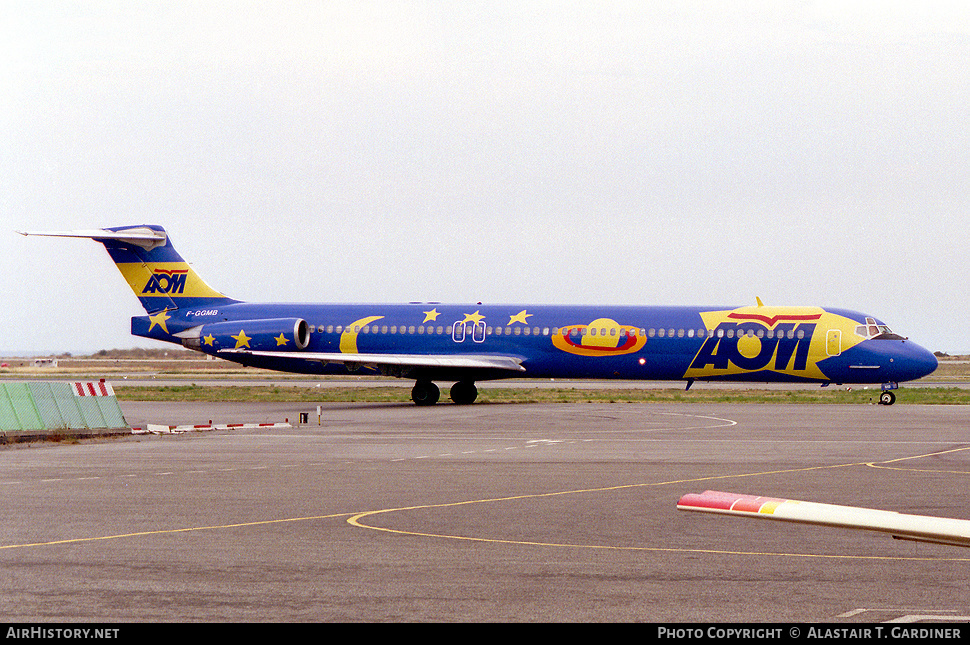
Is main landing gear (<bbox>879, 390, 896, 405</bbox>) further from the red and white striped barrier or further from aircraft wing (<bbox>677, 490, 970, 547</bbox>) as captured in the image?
aircraft wing (<bbox>677, 490, 970, 547</bbox>)

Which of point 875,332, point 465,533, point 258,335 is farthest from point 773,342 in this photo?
point 465,533

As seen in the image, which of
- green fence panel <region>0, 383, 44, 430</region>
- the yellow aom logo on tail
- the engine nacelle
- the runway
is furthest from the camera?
the yellow aom logo on tail

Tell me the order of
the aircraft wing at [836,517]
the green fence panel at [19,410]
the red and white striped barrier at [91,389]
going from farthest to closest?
the red and white striped barrier at [91,389] < the green fence panel at [19,410] < the aircraft wing at [836,517]

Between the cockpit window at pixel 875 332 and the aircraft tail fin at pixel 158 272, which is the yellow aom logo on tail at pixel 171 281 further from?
the cockpit window at pixel 875 332

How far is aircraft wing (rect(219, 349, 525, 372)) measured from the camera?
4350 cm

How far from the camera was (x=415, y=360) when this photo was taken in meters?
43.8

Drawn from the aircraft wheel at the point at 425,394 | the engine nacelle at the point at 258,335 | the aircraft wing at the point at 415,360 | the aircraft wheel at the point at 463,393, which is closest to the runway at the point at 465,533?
the aircraft wing at the point at 415,360

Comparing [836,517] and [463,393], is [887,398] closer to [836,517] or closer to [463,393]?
[463,393]

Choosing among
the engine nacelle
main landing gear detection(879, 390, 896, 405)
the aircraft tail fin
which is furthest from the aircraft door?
the aircraft tail fin

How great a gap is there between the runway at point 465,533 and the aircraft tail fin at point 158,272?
74.8 feet

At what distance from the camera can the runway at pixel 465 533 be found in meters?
9.33

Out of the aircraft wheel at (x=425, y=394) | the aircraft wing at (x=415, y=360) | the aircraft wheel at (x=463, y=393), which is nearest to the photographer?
the aircraft wing at (x=415, y=360)

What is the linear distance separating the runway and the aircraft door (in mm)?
14770

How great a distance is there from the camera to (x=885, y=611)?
29.5ft
